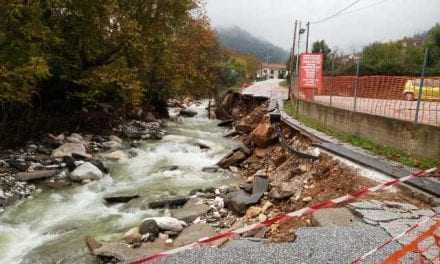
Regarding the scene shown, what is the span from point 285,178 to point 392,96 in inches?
181

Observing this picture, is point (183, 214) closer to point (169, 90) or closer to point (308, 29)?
point (169, 90)

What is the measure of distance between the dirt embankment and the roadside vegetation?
630 centimetres

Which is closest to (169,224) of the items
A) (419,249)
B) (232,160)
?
(419,249)

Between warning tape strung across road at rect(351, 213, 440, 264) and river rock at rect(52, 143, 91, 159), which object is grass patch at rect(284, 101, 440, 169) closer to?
warning tape strung across road at rect(351, 213, 440, 264)

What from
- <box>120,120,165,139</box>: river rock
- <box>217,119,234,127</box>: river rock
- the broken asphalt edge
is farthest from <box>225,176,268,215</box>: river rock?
<box>217,119,234,127</box>: river rock

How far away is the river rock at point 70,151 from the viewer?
41.8 feet

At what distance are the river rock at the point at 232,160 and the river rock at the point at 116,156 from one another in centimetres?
391

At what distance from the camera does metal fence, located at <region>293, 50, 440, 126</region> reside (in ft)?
29.5

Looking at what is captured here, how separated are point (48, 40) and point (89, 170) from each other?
5.96 metres

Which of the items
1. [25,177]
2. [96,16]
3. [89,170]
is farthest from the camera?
[96,16]

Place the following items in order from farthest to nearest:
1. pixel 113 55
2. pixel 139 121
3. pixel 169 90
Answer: pixel 169 90 < pixel 139 121 < pixel 113 55

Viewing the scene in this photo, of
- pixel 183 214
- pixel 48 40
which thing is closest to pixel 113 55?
pixel 48 40

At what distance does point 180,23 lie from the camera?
20.0 m

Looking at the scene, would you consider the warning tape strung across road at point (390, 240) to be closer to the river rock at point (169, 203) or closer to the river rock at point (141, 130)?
the river rock at point (169, 203)
